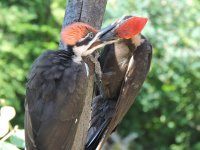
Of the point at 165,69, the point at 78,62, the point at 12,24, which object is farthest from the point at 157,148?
the point at 78,62

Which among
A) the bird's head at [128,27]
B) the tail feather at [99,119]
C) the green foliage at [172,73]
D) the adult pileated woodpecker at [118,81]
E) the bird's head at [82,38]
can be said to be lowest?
the green foliage at [172,73]

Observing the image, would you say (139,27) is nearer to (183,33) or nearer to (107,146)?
(183,33)

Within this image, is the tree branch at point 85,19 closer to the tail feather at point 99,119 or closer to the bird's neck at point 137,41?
the tail feather at point 99,119

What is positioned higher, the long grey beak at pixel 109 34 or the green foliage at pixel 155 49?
the long grey beak at pixel 109 34

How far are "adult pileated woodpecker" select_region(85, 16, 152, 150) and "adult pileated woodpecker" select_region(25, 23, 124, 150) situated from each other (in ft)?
Result: 1.04

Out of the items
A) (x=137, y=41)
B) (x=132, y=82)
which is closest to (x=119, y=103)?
(x=132, y=82)

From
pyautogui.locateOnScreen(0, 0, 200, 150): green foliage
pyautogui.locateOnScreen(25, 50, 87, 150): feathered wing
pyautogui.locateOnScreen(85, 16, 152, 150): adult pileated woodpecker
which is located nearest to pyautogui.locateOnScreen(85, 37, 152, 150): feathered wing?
pyautogui.locateOnScreen(85, 16, 152, 150): adult pileated woodpecker

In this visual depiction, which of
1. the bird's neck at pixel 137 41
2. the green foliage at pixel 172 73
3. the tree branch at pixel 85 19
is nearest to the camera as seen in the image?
the tree branch at pixel 85 19

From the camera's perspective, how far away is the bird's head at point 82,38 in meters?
1.95

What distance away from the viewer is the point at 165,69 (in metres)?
4.32

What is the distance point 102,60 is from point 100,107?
0.19m

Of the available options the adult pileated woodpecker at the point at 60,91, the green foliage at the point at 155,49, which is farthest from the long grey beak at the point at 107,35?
the green foliage at the point at 155,49

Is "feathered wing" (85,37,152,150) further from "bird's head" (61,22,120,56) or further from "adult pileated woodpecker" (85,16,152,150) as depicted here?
"bird's head" (61,22,120,56)

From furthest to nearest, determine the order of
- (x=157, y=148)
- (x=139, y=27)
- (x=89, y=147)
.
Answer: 1. (x=157, y=148)
2. (x=89, y=147)
3. (x=139, y=27)
